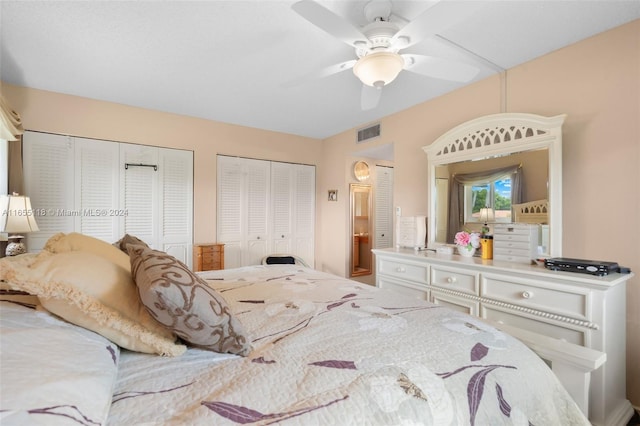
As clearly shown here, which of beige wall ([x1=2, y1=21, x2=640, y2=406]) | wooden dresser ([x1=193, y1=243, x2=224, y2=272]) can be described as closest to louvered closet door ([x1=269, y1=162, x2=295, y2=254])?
beige wall ([x1=2, y1=21, x2=640, y2=406])

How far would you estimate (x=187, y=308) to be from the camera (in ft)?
2.60

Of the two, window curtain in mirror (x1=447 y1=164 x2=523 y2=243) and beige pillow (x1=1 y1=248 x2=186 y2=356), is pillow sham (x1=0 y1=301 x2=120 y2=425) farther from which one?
window curtain in mirror (x1=447 y1=164 x2=523 y2=243)

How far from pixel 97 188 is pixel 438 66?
11.7 ft

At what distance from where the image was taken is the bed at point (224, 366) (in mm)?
572

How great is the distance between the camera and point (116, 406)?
62cm

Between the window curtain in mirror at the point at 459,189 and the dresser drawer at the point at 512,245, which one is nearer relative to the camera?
the dresser drawer at the point at 512,245

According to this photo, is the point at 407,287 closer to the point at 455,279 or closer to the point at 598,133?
the point at 455,279

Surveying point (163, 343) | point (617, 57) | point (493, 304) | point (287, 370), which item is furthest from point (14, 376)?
point (617, 57)

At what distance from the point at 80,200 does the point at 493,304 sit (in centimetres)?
401

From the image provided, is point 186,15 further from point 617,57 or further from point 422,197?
point 617,57

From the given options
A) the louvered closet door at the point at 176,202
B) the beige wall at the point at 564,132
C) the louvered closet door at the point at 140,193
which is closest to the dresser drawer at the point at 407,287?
the beige wall at the point at 564,132

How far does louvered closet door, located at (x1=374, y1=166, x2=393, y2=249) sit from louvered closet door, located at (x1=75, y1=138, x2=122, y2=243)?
12.2 ft

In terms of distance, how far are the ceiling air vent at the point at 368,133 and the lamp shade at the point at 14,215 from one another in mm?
3480

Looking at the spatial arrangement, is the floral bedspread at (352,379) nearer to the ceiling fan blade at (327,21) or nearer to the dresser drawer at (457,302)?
the dresser drawer at (457,302)
